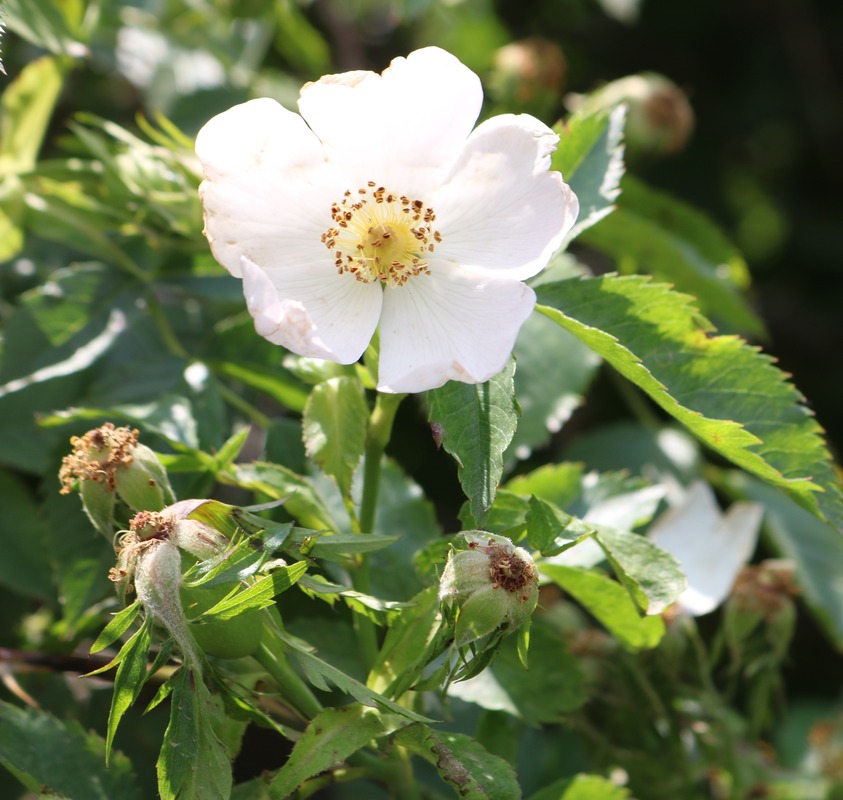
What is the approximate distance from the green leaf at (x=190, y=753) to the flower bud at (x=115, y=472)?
130 mm

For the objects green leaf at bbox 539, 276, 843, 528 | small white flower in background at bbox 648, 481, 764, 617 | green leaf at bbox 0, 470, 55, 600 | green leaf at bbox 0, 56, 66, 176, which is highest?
green leaf at bbox 539, 276, 843, 528

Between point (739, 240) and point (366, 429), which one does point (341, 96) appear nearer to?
point (366, 429)

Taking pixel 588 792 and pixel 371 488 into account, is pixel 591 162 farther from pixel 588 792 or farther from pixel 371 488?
pixel 588 792

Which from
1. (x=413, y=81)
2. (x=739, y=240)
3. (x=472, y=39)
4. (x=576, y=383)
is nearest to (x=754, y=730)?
(x=576, y=383)

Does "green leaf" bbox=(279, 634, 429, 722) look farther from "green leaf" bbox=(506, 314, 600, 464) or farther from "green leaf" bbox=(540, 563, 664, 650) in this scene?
"green leaf" bbox=(506, 314, 600, 464)

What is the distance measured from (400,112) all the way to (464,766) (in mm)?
432

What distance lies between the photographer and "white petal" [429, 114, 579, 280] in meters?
0.68

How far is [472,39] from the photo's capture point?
1958mm

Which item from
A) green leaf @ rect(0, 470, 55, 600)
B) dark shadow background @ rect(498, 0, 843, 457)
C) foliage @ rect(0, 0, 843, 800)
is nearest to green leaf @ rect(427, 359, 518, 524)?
foliage @ rect(0, 0, 843, 800)

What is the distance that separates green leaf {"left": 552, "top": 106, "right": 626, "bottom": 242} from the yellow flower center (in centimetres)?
14

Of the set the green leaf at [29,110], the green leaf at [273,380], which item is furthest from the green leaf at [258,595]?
the green leaf at [29,110]

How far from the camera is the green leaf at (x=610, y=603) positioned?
31.3 inches

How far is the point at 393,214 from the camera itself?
74 centimetres

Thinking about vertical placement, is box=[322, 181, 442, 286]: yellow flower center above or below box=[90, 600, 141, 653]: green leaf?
above
